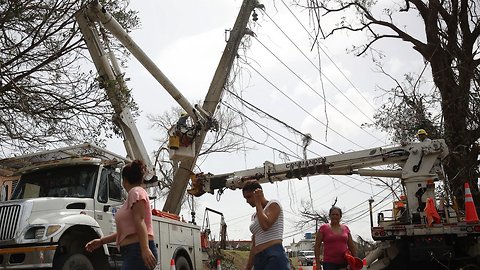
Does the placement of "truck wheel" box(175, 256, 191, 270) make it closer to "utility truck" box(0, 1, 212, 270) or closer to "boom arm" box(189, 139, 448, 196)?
"utility truck" box(0, 1, 212, 270)

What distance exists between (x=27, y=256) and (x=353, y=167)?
8.44 metres

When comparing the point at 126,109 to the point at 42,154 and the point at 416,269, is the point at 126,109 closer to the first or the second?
the point at 42,154

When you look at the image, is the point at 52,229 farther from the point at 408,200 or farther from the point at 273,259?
the point at 408,200

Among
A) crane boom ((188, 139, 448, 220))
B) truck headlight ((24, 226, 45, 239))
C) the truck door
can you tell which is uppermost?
crane boom ((188, 139, 448, 220))

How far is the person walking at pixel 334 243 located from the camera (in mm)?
7031

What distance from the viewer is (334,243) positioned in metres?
7.07

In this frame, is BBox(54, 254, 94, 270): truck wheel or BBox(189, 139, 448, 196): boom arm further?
BBox(189, 139, 448, 196): boom arm

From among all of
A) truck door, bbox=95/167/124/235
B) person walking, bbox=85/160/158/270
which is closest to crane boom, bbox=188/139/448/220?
truck door, bbox=95/167/124/235

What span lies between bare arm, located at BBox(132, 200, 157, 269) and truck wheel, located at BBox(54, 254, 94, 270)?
3.95 meters

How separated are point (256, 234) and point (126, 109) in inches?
269

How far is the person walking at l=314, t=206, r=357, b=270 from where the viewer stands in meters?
7.03

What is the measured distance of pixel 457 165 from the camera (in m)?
12.7

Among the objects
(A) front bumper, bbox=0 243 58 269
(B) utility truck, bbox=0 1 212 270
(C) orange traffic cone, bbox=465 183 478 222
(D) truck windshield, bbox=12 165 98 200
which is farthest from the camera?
(C) orange traffic cone, bbox=465 183 478 222

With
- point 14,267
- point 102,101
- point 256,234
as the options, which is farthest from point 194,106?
point 256,234
